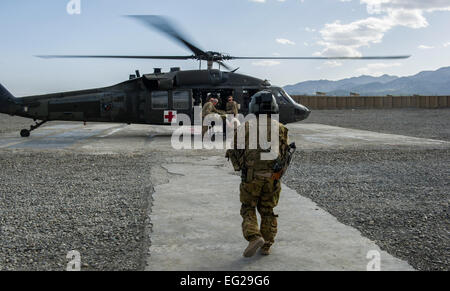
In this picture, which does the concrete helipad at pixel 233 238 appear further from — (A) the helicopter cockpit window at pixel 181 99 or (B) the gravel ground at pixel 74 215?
(A) the helicopter cockpit window at pixel 181 99

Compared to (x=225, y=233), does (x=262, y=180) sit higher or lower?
higher

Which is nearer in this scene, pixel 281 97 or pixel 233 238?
pixel 233 238

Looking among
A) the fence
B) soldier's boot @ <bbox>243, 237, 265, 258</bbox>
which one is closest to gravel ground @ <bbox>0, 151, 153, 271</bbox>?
soldier's boot @ <bbox>243, 237, 265, 258</bbox>

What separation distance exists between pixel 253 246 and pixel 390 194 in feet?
11.5

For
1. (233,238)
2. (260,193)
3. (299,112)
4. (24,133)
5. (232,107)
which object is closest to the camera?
(260,193)

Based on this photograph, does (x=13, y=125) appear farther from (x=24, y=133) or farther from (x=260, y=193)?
(x=260, y=193)

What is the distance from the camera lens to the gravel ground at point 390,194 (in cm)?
428

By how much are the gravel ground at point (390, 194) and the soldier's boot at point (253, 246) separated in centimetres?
128

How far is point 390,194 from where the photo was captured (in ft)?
21.1

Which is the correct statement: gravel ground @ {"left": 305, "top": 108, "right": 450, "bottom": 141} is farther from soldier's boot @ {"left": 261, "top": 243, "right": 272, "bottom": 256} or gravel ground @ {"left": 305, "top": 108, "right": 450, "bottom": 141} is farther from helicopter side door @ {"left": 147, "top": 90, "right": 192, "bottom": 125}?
soldier's boot @ {"left": 261, "top": 243, "right": 272, "bottom": 256}

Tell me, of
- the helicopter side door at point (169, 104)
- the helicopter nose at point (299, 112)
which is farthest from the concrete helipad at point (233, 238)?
the helicopter nose at point (299, 112)

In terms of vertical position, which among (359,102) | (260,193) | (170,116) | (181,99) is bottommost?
(260,193)

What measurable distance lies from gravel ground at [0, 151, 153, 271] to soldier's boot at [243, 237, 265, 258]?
2.99 feet

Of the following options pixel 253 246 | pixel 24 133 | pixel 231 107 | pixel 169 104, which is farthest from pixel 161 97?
pixel 253 246
